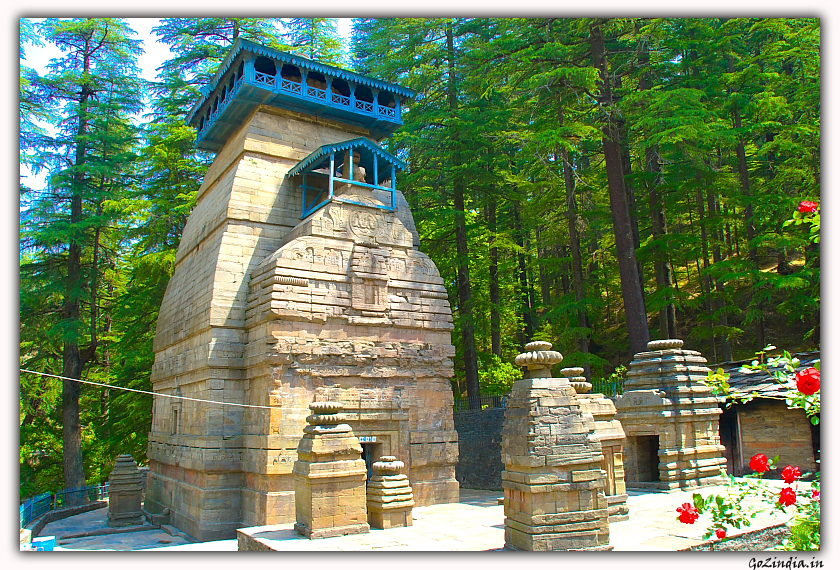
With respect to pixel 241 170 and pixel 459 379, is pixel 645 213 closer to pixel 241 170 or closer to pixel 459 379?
pixel 459 379

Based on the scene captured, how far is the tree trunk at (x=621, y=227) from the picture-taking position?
51.5 feet

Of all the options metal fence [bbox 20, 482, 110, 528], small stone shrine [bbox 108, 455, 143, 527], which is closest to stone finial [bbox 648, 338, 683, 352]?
small stone shrine [bbox 108, 455, 143, 527]

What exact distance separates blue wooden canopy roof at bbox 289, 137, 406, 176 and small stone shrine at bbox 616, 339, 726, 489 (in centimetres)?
772

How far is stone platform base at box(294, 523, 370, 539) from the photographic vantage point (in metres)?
9.42

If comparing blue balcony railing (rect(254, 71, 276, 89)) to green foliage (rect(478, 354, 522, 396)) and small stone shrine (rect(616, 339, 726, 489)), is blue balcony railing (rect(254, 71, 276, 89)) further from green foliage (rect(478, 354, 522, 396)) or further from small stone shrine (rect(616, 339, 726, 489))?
green foliage (rect(478, 354, 522, 396))

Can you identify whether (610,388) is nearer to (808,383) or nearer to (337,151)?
(337,151)

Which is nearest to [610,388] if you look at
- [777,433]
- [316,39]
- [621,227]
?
[777,433]

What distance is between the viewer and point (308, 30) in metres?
23.8

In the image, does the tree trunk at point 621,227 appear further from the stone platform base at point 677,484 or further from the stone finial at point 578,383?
the stone finial at point 578,383

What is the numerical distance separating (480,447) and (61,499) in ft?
43.1

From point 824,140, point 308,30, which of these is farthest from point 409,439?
point 308,30

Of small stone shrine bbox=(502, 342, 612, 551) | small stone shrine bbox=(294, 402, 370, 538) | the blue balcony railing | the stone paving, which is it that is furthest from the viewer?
the blue balcony railing

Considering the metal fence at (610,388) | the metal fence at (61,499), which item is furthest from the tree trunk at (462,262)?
the metal fence at (61,499)

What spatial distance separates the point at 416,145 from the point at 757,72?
1082 centimetres
